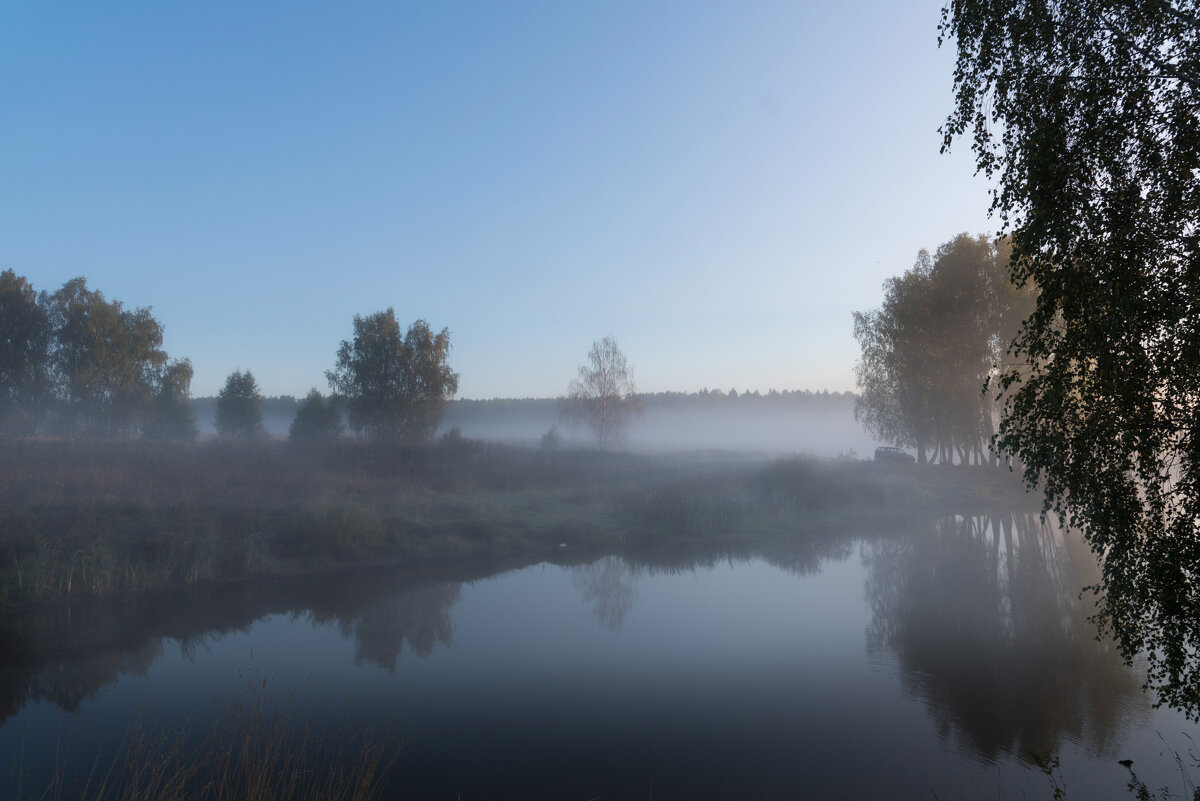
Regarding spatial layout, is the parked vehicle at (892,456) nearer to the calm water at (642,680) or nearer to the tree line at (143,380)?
the calm water at (642,680)

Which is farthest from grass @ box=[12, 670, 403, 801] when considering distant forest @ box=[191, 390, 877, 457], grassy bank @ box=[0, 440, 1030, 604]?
distant forest @ box=[191, 390, 877, 457]

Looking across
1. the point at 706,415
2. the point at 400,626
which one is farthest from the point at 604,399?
the point at 706,415

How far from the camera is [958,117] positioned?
8016mm

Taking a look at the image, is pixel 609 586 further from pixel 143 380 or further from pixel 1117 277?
pixel 143 380

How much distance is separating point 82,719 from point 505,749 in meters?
6.39

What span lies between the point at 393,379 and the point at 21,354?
22.6 meters

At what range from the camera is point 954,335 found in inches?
1315

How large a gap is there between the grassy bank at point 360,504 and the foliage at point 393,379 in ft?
36.0

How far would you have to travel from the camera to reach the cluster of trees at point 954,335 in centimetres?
3278

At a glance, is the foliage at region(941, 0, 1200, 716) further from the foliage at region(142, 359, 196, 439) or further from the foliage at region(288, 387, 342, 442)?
the foliage at region(142, 359, 196, 439)

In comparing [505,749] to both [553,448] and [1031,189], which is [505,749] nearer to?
[1031,189]

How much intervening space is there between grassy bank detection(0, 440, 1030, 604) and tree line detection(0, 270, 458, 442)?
1202cm

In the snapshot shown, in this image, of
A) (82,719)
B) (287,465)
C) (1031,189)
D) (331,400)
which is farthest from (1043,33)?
(331,400)

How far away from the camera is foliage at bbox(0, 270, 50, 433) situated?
Result: 1592 inches
